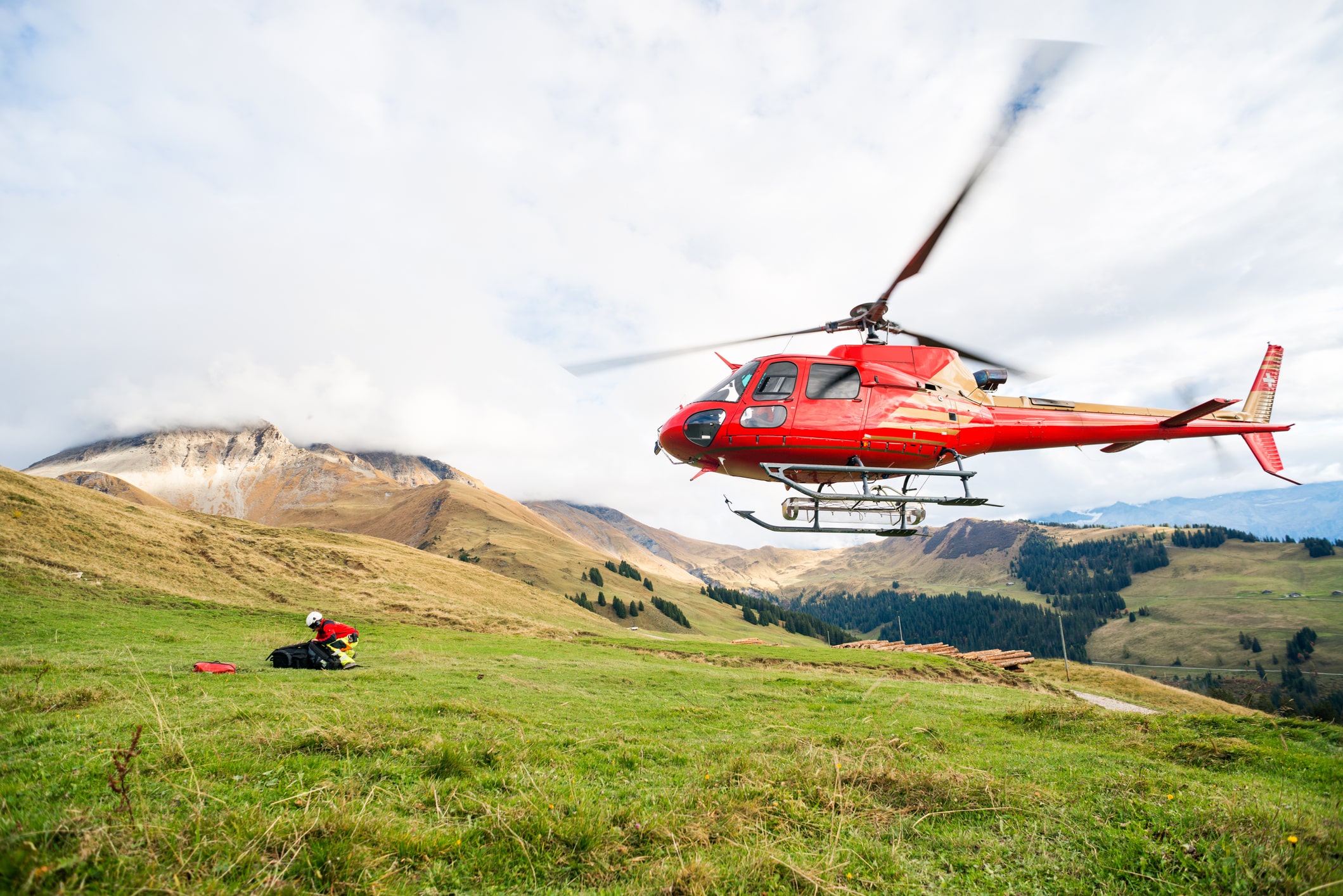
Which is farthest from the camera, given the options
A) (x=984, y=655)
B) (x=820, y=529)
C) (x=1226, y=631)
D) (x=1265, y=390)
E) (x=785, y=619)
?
(x=1226, y=631)

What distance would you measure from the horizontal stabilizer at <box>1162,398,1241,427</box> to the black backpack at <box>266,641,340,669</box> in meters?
26.4

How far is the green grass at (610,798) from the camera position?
4.29m

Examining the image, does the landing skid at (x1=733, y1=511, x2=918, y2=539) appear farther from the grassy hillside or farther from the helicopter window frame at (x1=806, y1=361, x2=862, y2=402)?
the grassy hillside

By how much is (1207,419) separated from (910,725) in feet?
46.9

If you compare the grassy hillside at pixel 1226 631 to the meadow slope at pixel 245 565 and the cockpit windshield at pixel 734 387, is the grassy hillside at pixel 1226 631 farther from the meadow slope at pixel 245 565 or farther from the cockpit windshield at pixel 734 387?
the cockpit windshield at pixel 734 387

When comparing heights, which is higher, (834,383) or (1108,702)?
(834,383)

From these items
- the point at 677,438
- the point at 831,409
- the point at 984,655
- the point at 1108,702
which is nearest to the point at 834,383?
the point at 831,409

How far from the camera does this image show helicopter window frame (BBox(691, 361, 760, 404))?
1432cm

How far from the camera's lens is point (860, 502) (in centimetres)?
1452

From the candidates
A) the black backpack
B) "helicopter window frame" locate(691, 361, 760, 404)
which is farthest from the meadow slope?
"helicopter window frame" locate(691, 361, 760, 404)

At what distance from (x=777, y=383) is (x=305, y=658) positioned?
16.3 m

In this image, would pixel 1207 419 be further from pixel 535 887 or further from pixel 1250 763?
pixel 535 887

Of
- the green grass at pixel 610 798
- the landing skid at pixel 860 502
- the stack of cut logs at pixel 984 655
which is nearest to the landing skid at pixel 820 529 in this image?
the landing skid at pixel 860 502

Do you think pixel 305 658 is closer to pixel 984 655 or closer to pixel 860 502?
pixel 860 502
